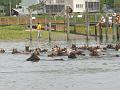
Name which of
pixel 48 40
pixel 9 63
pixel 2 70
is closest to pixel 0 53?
pixel 9 63

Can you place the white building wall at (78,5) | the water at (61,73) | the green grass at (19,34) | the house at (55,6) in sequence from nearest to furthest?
1. the water at (61,73)
2. the green grass at (19,34)
3. the house at (55,6)
4. the white building wall at (78,5)

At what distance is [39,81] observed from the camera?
4441 cm

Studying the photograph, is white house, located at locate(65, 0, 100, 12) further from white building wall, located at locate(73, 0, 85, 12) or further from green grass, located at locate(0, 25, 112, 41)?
green grass, located at locate(0, 25, 112, 41)

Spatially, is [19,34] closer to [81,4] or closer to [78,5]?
[78,5]

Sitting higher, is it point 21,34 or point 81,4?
point 81,4

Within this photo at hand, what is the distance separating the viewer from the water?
4209cm

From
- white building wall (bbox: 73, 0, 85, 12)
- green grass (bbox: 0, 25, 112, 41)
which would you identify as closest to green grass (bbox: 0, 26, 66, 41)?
green grass (bbox: 0, 25, 112, 41)

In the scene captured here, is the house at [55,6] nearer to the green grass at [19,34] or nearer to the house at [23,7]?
the house at [23,7]

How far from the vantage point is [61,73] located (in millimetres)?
49000

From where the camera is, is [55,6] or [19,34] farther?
[55,6]

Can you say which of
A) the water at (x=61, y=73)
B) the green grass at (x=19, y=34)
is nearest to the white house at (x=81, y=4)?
the green grass at (x=19, y=34)

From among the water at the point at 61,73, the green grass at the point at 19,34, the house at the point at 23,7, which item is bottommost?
the water at the point at 61,73

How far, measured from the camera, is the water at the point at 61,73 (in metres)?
42.1

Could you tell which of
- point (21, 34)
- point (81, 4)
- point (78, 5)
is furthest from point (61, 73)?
point (81, 4)
